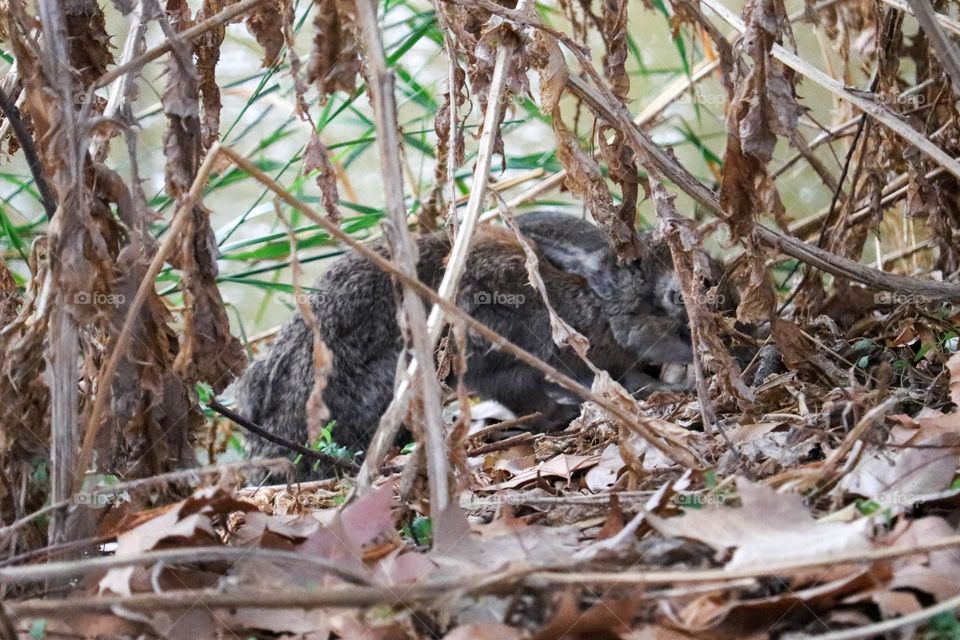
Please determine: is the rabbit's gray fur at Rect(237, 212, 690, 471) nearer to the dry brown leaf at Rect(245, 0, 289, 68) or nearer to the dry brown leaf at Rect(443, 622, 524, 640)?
the dry brown leaf at Rect(245, 0, 289, 68)

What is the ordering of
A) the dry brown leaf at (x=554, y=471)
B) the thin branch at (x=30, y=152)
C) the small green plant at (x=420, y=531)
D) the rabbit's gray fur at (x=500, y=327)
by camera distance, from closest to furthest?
the small green plant at (x=420, y=531), the thin branch at (x=30, y=152), the dry brown leaf at (x=554, y=471), the rabbit's gray fur at (x=500, y=327)

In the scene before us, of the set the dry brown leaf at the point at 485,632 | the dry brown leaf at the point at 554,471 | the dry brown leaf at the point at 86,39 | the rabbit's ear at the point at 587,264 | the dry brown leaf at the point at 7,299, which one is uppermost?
the dry brown leaf at the point at 86,39

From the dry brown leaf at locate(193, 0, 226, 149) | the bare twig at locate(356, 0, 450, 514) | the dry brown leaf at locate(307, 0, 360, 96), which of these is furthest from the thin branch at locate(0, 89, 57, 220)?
the bare twig at locate(356, 0, 450, 514)

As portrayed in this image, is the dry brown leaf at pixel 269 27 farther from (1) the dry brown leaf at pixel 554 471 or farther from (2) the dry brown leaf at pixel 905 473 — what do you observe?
(2) the dry brown leaf at pixel 905 473

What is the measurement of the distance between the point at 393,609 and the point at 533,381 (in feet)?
11.5

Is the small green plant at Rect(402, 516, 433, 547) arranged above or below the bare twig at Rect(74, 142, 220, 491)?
below

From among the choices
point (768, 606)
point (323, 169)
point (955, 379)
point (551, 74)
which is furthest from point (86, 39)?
point (955, 379)

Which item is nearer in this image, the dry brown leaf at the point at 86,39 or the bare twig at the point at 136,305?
the bare twig at the point at 136,305

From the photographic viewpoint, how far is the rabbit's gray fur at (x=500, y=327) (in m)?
4.58

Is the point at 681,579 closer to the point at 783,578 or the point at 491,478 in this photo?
the point at 783,578

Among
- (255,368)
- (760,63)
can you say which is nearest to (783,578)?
(760,63)

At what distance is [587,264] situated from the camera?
538 cm

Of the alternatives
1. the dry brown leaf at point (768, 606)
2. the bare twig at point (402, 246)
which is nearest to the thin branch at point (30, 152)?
the bare twig at point (402, 246)

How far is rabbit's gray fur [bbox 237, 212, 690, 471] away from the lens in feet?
15.0
